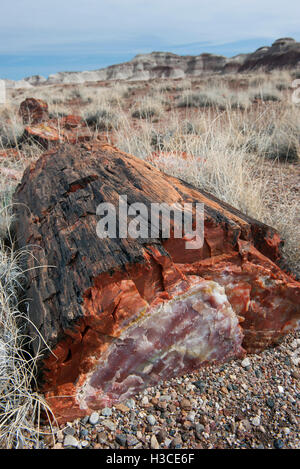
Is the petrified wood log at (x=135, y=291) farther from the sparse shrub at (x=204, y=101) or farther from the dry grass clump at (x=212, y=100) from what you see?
the sparse shrub at (x=204, y=101)

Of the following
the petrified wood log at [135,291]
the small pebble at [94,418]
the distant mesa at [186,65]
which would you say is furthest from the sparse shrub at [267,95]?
the distant mesa at [186,65]

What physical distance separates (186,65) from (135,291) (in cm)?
6250

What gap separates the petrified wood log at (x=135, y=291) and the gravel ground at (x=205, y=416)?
0.07m

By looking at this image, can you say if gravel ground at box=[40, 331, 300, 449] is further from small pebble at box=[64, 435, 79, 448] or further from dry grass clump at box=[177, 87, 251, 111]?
dry grass clump at box=[177, 87, 251, 111]

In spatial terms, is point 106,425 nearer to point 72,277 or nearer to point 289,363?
point 72,277

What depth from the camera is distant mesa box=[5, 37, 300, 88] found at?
38.8m

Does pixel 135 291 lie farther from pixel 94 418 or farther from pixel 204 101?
pixel 204 101

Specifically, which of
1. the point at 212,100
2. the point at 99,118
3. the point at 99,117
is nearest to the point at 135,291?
the point at 99,118

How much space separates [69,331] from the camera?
1.47 m

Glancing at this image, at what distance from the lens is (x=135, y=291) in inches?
62.1

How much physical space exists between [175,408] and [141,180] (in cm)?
122

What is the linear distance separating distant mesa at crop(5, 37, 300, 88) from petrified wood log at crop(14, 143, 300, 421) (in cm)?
3277

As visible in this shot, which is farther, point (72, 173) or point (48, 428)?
point (72, 173)
